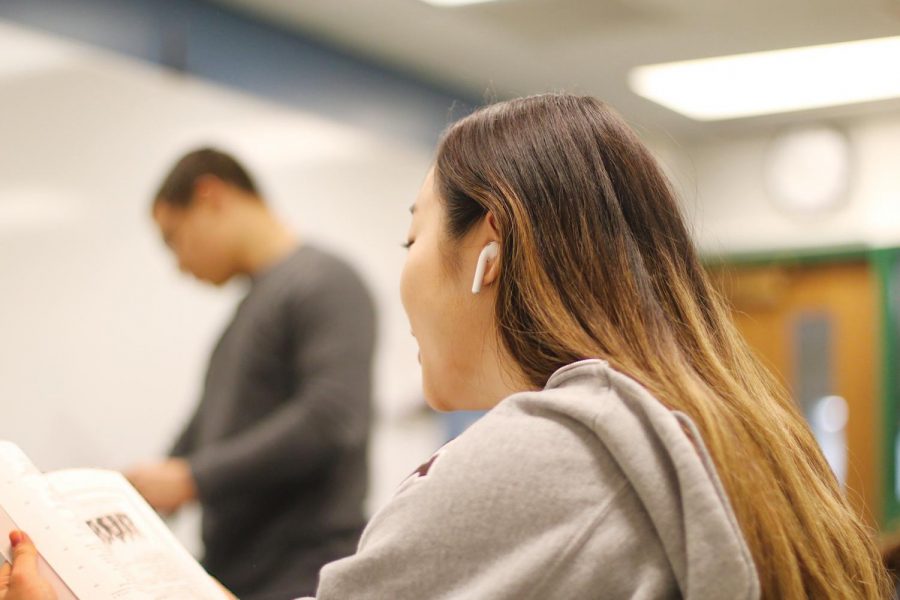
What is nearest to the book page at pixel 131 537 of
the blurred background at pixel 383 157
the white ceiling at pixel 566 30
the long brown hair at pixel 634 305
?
the long brown hair at pixel 634 305

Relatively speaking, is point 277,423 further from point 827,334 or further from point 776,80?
point 827,334

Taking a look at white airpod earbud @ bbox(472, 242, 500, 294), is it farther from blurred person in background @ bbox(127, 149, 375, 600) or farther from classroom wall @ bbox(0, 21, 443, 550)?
classroom wall @ bbox(0, 21, 443, 550)

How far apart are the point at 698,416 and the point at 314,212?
2717mm

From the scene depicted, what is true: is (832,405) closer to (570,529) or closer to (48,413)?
(48,413)

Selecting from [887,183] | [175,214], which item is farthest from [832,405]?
[175,214]

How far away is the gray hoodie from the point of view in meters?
0.79

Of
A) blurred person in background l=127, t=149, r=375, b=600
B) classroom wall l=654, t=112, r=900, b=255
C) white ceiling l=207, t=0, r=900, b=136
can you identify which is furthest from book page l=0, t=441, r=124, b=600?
classroom wall l=654, t=112, r=900, b=255

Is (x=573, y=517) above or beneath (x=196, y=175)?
beneath

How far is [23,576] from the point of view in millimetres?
933

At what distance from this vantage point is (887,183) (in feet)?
16.1

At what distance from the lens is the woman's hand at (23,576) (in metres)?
0.93

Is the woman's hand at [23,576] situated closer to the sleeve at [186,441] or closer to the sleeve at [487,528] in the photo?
the sleeve at [487,528]

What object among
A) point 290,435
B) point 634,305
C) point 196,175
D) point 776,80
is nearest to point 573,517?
point 634,305

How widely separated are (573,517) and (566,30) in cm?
303
